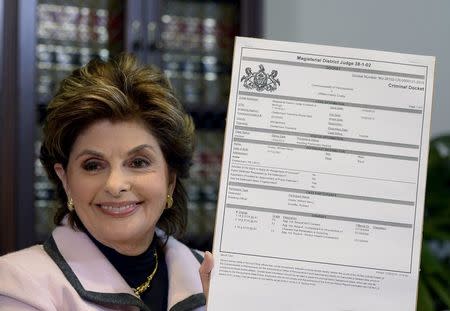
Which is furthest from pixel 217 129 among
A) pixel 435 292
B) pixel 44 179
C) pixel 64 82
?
pixel 64 82

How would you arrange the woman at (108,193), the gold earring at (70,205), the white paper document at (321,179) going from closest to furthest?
the white paper document at (321,179)
the woman at (108,193)
the gold earring at (70,205)

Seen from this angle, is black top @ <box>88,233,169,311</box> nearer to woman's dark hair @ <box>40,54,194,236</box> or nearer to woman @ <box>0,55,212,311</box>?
woman @ <box>0,55,212,311</box>

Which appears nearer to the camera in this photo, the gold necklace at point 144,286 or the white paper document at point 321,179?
the white paper document at point 321,179

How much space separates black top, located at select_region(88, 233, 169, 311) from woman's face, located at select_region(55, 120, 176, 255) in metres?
0.04

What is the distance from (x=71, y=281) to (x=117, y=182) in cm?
25

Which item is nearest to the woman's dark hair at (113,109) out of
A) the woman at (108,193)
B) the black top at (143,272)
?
the woman at (108,193)

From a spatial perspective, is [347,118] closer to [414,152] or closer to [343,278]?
[414,152]

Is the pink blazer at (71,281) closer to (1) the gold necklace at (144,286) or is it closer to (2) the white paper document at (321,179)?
(1) the gold necklace at (144,286)

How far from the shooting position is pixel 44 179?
347cm

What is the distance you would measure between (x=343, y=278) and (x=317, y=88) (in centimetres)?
40

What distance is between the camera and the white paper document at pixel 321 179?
1.68 metres

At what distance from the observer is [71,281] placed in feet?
5.99

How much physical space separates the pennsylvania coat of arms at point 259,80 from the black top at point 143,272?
1.87 ft

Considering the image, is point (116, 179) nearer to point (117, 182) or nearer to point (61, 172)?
point (117, 182)
